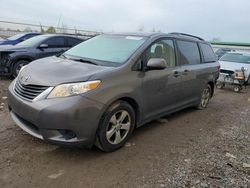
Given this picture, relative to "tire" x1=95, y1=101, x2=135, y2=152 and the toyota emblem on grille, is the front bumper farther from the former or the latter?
the toyota emblem on grille

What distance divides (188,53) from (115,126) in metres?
2.65

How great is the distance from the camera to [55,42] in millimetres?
9898

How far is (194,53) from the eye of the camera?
5926 millimetres

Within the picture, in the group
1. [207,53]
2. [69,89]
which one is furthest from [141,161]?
[207,53]

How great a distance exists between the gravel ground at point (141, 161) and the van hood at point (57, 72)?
100 cm

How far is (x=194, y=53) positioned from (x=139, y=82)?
7.70 feet

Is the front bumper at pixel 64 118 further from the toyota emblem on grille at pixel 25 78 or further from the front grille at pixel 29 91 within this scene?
the toyota emblem on grille at pixel 25 78

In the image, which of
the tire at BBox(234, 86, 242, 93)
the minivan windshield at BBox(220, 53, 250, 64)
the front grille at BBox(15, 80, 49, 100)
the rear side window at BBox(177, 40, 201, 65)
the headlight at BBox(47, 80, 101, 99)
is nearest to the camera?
the headlight at BBox(47, 80, 101, 99)

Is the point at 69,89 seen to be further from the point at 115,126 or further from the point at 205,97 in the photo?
the point at 205,97

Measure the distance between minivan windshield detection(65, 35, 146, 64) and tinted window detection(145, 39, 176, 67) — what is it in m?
0.21

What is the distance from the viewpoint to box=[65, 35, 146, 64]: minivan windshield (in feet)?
13.8

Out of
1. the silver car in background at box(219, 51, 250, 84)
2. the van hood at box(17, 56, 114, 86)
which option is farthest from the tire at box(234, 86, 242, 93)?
the van hood at box(17, 56, 114, 86)

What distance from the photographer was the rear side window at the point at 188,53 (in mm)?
5316

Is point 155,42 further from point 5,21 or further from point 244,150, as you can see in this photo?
point 5,21
